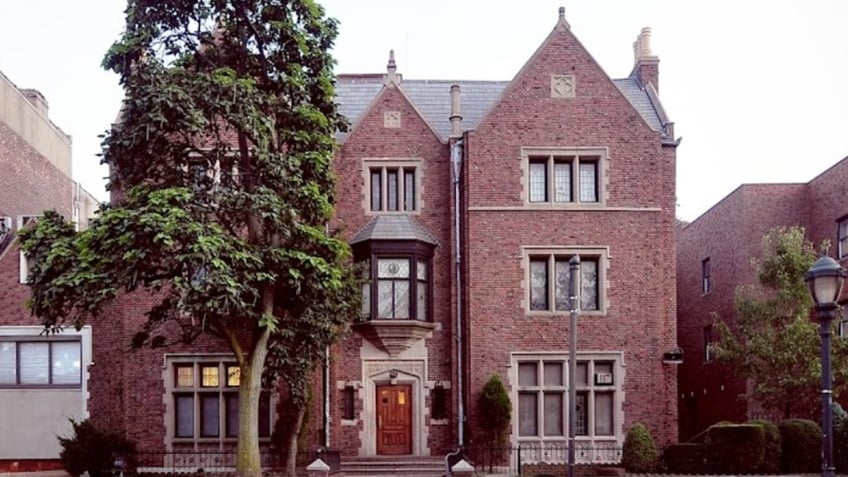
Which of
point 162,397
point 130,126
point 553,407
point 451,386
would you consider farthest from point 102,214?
point 553,407

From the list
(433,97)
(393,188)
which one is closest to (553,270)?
(393,188)

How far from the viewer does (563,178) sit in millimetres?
30000

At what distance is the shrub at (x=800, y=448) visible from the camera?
27.1 metres

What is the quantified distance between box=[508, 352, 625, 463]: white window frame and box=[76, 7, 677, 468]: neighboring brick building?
5cm

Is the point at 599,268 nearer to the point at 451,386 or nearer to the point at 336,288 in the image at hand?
the point at 451,386

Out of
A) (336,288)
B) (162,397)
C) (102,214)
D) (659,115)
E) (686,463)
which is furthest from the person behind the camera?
(659,115)

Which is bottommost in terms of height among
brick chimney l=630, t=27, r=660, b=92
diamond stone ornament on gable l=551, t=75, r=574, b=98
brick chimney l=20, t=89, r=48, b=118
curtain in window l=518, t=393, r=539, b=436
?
curtain in window l=518, t=393, r=539, b=436

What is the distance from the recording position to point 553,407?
97.0 feet

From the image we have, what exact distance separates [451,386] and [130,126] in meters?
12.0

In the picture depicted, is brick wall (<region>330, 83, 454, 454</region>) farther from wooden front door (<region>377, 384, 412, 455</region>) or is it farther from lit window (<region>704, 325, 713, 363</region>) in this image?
lit window (<region>704, 325, 713, 363</region>)

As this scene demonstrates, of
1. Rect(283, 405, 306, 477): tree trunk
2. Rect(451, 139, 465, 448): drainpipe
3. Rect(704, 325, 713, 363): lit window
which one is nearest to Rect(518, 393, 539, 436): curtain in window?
Rect(451, 139, 465, 448): drainpipe

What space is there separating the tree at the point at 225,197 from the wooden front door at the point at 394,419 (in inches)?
188

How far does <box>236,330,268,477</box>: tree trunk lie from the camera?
23.5 meters

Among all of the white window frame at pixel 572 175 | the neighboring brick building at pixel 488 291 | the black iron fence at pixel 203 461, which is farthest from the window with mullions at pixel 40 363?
the white window frame at pixel 572 175
